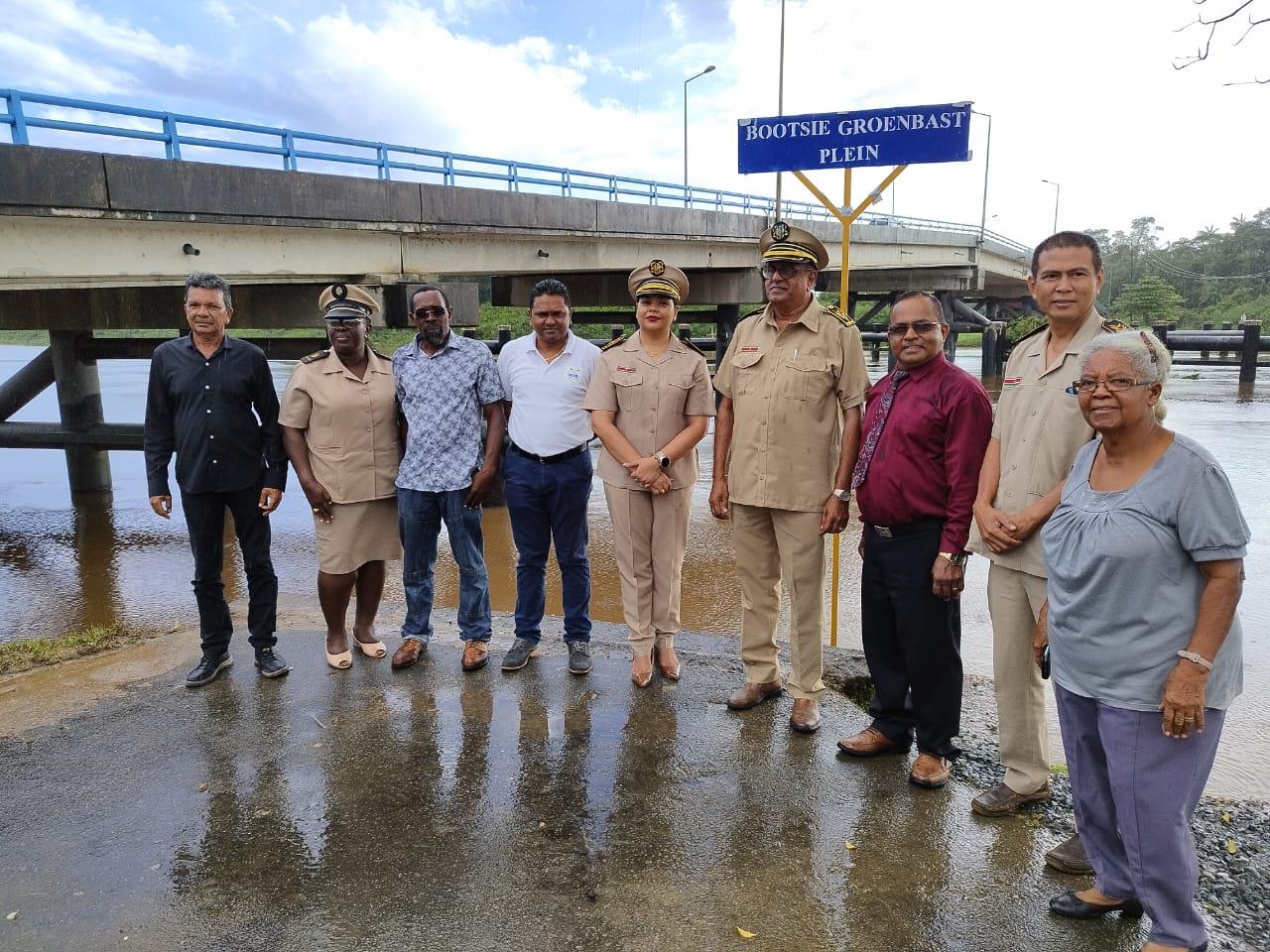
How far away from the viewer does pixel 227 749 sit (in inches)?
132

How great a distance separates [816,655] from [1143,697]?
1.49 m

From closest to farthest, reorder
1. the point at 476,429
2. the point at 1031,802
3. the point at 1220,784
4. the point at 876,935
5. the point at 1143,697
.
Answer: the point at 1143,697
the point at 876,935
the point at 1031,802
the point at 1220,784
the point at 476,429

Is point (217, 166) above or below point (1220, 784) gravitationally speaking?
above

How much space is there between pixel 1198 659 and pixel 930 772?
1238mm

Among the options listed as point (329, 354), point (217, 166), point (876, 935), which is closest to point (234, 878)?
point (876, 935)

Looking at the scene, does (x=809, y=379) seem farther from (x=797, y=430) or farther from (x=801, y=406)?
(x=797, y=430)

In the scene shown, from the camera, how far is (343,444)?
13.2 feet

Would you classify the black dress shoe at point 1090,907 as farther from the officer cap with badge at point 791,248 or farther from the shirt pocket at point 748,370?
the officer cap with badge at point 791,248

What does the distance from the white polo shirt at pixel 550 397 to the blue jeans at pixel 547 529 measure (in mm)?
95

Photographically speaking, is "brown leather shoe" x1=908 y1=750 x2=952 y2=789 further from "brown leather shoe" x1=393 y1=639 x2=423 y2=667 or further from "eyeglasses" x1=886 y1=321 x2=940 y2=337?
"brown leather shoe" x1=393 y1=639 x2=423 y2=667

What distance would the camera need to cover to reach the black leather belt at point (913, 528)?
3020mm

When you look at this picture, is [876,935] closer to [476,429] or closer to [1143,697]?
[1143,697]

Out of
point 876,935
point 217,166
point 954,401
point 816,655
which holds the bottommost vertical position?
point 876,935

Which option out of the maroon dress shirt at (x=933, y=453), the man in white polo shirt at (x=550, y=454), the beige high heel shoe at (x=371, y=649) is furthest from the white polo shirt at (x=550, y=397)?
the maroon dress shirt at (x=933, y=453)
